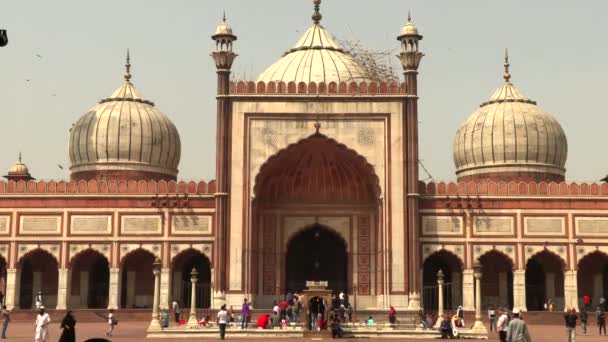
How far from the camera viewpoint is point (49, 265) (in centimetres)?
3039

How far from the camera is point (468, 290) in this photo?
95.2 ft

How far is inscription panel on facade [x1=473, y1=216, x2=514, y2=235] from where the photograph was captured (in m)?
29.1

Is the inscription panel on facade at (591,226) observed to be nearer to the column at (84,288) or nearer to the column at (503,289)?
the column at (503,289)

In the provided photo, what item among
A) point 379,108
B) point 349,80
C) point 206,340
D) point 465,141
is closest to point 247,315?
point 206,340

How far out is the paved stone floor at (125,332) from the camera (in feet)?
68.7

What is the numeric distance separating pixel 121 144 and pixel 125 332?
Result: 37.1ft

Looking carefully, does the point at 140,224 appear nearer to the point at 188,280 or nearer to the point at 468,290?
the point at 188,280

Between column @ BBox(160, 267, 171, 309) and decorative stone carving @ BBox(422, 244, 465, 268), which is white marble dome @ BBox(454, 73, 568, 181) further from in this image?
column @ BBox(160, 267, 171, 309)

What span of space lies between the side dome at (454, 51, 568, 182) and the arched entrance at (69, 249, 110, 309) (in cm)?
1284

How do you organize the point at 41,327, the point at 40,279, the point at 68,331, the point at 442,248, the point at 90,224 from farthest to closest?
the point at 40,279
the point at 90,224
the point at 442,248
the point at 41,327
the point at 68,331

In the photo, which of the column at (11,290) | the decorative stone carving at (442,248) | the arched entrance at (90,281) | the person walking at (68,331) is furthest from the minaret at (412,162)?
the person walking at (68,331)

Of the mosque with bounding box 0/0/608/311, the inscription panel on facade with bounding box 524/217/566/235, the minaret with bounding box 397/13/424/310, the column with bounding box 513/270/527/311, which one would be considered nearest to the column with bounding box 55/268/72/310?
the mosque with bounding box 0/0/608/311

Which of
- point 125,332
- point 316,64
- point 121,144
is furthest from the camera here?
point 121,144

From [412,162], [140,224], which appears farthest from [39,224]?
[412,162]
